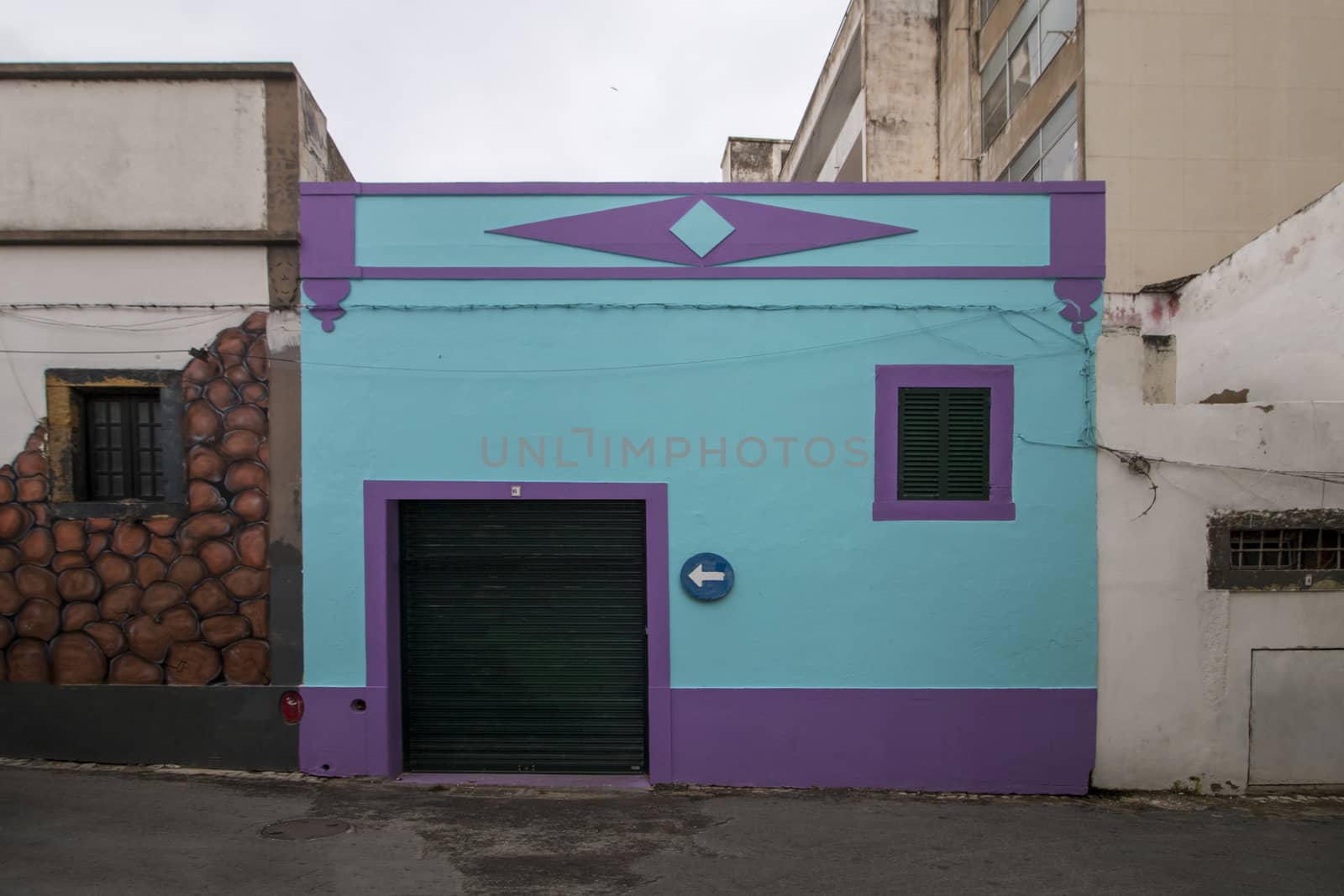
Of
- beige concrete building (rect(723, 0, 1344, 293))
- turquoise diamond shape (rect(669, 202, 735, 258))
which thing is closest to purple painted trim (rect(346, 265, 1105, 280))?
turquoise diamond shape (rect(669, 202, 735, 258))

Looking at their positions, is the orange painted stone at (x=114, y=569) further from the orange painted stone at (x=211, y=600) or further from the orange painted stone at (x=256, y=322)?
the orange painted stone at (x=256, y=322)

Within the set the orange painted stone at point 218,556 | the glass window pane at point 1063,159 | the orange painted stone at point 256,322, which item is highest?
the glass window pane at point 1063,159

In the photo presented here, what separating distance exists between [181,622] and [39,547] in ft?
4.47

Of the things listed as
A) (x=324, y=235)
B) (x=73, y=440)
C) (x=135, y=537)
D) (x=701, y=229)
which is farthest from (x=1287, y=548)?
(x=73, y=440)

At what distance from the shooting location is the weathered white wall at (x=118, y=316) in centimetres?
690

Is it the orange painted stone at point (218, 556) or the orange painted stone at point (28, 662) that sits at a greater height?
the orange painted stone at point (218, 556)

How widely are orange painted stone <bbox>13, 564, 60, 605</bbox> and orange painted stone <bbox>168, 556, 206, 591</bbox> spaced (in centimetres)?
101

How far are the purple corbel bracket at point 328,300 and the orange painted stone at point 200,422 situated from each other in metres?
1.17

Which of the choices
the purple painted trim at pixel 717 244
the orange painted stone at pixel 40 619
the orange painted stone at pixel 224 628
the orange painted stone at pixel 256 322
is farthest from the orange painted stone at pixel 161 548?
the purple painted trim at pixel 717 244

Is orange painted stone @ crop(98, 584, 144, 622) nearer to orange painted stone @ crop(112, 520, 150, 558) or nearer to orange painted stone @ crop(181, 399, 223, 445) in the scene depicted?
orange painted stone @ crop(112, 520, 150, 558)

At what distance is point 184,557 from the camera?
686 cm

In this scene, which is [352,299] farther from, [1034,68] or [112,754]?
[1034,68]

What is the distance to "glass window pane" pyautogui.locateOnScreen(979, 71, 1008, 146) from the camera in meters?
18.7

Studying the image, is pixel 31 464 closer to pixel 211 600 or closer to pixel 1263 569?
pixel 211 600
